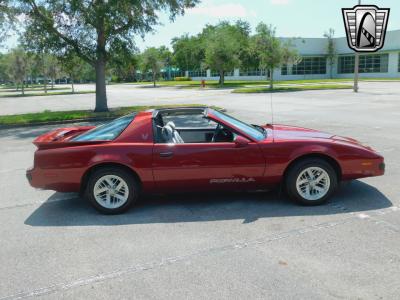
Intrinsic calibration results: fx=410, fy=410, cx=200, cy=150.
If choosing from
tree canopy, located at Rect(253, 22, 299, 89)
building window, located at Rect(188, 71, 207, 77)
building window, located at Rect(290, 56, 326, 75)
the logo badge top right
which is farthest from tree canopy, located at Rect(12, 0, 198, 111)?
building window, located at Rect(188, 71, 207, 77)

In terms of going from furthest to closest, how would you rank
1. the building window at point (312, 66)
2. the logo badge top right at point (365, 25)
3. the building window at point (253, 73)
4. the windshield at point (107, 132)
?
the building window at point (253, 73), the building window at point (312, 66), the logo badge top right at point (365, 25), the windshield at point (107, 132)

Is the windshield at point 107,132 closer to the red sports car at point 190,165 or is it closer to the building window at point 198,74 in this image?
the red sports car at point 190,165

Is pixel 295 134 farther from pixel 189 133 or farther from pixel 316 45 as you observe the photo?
pixel 316 45

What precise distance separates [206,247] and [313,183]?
1847 mm

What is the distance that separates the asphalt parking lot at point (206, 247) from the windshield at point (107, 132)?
959 millimetres

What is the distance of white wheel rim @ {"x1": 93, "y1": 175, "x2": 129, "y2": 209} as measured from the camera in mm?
5176

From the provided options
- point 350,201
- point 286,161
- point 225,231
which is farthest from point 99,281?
point 350,201

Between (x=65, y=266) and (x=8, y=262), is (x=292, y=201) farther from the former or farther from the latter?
(x=8, y=262)

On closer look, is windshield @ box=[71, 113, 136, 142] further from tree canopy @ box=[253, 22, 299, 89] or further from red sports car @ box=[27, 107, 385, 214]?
tree canopy @ box=[253, 22, 299, 89]

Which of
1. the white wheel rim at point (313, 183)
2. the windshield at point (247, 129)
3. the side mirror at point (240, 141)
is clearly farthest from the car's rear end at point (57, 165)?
the white wheel rim at point (313, 183)

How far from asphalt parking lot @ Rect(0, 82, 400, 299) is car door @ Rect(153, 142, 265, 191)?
41cm

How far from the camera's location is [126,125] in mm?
5422

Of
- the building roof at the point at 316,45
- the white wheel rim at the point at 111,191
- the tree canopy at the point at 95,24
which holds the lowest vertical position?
the white wheel rim at the point at 111,191

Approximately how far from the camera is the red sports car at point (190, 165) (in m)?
5.16
